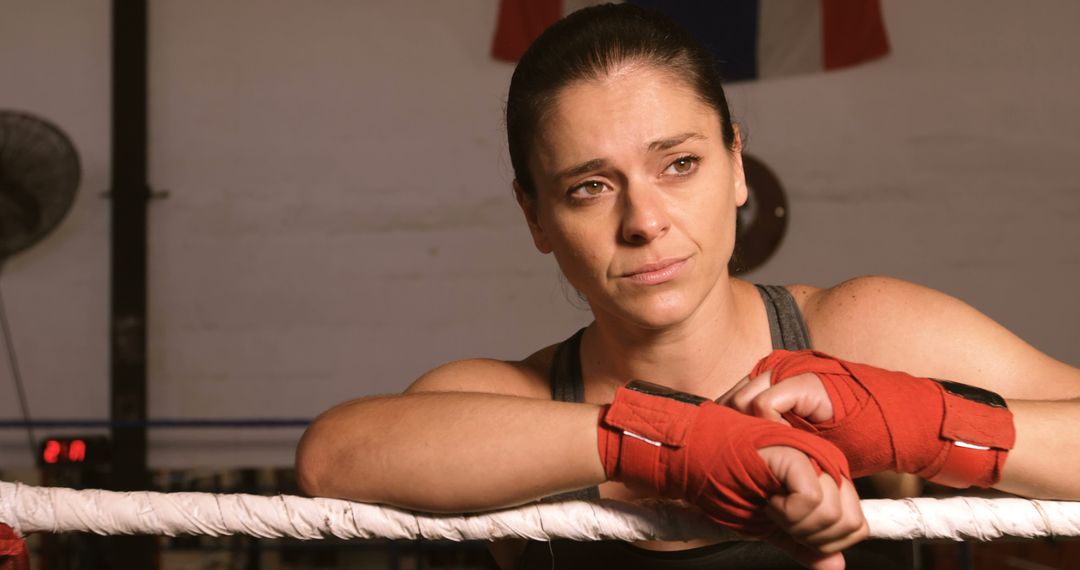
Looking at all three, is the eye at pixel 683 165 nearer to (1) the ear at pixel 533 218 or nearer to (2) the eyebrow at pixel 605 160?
(2) the eyebrow at pixel 605 160

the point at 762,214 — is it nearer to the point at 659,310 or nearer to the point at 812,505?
the point at 659,310

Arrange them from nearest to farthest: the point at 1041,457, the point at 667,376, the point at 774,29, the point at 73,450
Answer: the point at 1041,457
the point at 667,376
the point at 73,450
the point at 774,29

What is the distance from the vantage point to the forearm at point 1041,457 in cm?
75

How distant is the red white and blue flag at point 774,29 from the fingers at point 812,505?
2.93m

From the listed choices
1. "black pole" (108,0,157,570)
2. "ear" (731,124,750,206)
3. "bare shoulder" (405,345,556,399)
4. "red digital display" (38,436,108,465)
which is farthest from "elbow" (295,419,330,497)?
"black pole" (108,0,157,570)

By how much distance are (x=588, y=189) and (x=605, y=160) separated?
1.7 inches

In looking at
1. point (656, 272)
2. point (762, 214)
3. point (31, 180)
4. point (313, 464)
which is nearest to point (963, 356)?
Result: point (656, 272)

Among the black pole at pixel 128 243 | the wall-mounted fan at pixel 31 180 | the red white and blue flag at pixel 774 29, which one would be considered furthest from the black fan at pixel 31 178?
the red white and blue flag at pixel 774 29

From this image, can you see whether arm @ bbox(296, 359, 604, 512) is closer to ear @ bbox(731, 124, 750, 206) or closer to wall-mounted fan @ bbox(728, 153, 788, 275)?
ear @ bbox(731, 124, 750, 206)

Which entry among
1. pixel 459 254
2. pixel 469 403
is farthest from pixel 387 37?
pixel 469 403

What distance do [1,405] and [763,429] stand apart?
12.1 feet

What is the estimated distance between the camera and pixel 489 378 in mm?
1118

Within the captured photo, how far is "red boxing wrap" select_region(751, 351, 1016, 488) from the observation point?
0.71m

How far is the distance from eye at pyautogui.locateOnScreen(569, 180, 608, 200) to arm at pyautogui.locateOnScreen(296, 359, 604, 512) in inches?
9.5
